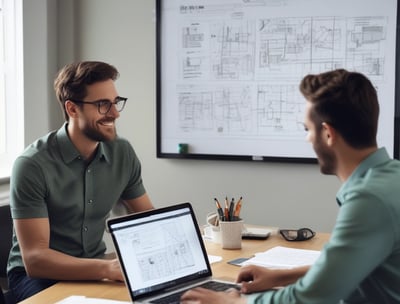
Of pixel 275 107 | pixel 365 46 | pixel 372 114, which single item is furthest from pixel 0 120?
pixel 372 114

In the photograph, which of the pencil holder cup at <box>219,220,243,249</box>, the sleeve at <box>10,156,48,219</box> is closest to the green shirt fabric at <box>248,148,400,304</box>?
the pencil holder cup at <box>219,220,243,249</box>

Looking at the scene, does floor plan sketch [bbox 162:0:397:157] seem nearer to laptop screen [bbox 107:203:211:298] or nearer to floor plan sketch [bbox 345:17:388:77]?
floor plan sketch [bbox 345:17:388:77]

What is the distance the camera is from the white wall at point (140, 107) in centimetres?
332

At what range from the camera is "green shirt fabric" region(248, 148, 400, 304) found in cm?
125

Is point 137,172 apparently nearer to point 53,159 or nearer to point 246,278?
point 53,159

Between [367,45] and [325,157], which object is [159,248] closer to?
[325,157]

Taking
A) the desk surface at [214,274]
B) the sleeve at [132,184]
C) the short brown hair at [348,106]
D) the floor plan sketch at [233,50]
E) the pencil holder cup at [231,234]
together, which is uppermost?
the floor plan sketch at [233,50]

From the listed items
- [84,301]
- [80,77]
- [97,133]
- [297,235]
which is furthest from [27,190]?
[297,235]

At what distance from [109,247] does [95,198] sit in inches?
52.7

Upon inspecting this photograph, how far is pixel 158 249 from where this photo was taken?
1746 mm

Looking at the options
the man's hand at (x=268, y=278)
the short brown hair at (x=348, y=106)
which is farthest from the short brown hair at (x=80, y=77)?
the short brown hair at (x=348, y=106)

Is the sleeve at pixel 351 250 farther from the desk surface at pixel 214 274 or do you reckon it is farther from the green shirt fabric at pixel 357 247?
the desk surface at pixel 214 274

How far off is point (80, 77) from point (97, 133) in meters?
0.21

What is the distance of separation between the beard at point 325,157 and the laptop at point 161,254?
504 millimetres
